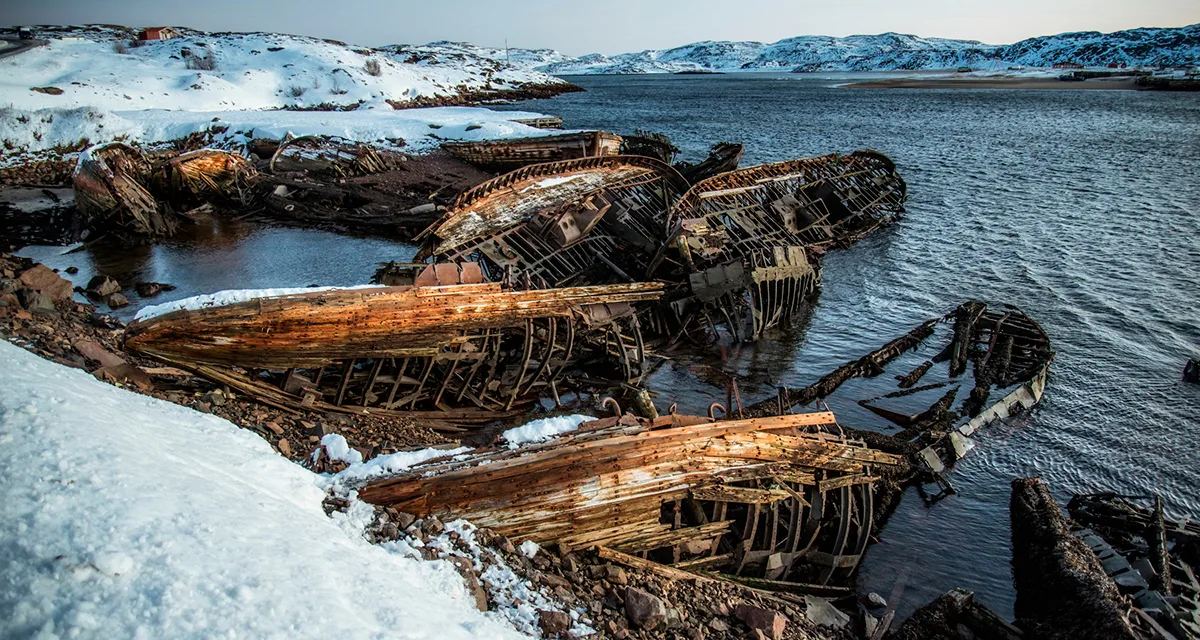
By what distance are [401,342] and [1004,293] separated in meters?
18.5

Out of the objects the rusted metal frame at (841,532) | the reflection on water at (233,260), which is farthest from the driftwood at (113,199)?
the rusted metal frame at (841,532)

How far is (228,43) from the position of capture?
72188 millimetres

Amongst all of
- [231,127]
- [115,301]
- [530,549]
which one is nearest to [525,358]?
[530,549]

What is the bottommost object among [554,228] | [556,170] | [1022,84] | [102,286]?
[102,286]

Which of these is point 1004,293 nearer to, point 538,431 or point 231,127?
point 538,431

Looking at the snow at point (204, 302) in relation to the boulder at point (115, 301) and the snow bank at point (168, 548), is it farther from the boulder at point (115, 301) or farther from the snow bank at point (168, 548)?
the boulder at point (115, 301)

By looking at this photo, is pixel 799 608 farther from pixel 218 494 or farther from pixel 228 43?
pixel 228 43

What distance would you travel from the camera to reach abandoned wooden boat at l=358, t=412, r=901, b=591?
6547 millimetres

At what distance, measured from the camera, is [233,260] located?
67.8 ft

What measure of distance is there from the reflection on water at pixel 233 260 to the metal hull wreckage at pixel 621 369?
6122mm

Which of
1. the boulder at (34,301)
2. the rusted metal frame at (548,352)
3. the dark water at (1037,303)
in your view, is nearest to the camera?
the dark water at (1037,303)

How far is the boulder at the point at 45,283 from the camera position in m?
11.5

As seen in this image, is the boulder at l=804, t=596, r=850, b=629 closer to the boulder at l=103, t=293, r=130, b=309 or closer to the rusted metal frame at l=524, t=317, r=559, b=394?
the rusted metal frame at l=524, t=317, r=559, b=394

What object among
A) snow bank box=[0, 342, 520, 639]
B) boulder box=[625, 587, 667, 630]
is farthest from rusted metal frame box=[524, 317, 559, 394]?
boulder box=[625, 587, 667, 630]
